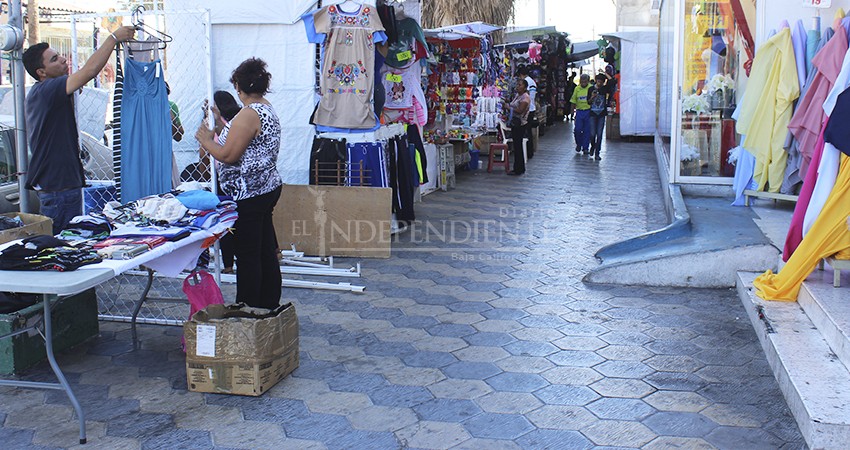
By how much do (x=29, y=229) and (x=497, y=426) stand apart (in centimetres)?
292

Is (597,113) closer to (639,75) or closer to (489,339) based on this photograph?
(639,75)

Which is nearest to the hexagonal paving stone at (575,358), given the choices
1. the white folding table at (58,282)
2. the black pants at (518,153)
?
the white folding table at (58,282)

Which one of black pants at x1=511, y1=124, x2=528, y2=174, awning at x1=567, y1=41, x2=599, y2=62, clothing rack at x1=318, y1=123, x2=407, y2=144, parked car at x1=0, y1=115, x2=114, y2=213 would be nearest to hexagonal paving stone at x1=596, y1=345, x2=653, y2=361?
clothing rack at x1=318, y1=123, x2=407, y2=144

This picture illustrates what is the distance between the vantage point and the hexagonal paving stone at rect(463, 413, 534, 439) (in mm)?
3586

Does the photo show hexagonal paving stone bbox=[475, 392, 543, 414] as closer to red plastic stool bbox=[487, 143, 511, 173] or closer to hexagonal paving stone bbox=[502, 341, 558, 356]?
hexagonal paving stone bbox=[502, 341, 558, 356]

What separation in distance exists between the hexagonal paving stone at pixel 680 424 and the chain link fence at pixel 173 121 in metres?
3.03

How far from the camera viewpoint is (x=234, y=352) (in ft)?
13.0

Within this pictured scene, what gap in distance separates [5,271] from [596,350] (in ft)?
10.4

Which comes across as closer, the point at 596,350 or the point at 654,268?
the point at 596,350

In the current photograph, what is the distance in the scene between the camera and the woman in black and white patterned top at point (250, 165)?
438 centimetres

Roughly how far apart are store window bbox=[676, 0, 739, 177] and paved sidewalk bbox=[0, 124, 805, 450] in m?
2.51

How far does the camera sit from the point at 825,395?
3557 millimetres

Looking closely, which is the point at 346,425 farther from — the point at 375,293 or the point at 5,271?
the point at 375,293

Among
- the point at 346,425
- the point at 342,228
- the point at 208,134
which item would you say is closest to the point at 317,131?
the point at 342,228
